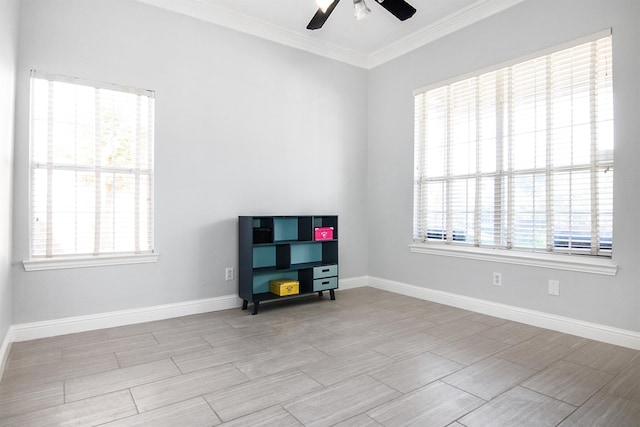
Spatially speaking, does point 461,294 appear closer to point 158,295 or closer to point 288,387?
point 288,387

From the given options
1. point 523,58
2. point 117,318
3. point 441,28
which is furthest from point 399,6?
point 117,318

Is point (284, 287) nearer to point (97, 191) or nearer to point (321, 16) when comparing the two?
point (97, 191)

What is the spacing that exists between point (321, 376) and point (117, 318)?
6.69 ft

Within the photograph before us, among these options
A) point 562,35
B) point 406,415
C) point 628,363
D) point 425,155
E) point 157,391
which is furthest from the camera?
point 425,155

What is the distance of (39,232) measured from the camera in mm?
2934

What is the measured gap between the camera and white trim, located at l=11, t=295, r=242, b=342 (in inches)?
114

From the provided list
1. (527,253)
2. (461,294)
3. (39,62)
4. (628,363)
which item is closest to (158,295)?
(39,62)

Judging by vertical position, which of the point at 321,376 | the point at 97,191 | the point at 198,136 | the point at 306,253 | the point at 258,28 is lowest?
the point at 321,376

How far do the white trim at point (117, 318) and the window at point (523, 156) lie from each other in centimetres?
242

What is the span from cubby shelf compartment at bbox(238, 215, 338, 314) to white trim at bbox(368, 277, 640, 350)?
1.01 meters

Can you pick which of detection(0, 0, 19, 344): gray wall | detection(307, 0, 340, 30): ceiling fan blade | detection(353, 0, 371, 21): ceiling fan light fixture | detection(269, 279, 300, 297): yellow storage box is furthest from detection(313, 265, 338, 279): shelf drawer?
detection(0, 0, 19, 344): gray wall

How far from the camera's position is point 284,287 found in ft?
12.6

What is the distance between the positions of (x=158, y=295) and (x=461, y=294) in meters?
3.06

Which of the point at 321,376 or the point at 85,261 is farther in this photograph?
the point at 85,261
